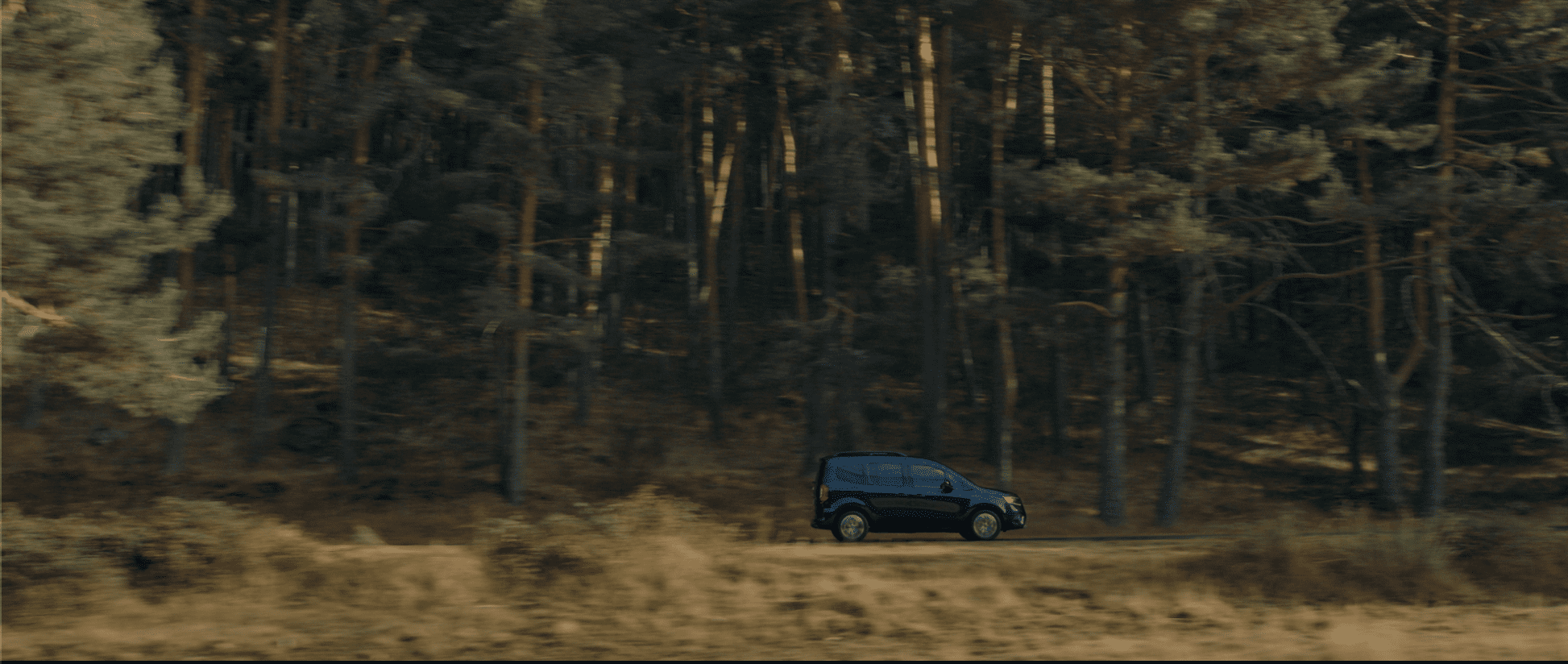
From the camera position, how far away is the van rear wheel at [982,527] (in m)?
17.2

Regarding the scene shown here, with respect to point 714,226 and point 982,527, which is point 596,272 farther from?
point 982,527

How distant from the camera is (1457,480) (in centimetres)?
2975

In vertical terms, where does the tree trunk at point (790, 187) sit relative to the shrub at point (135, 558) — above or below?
above

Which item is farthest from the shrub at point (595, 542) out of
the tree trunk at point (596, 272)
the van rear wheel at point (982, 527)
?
the tree trunk at point (596, 272)

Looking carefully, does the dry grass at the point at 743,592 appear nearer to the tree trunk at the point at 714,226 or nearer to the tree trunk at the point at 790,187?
the tree trunk at the point at 790,187

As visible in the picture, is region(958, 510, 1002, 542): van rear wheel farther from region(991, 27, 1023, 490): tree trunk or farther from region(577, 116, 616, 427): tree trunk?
region(577, 116, 616, 427): tree trunk

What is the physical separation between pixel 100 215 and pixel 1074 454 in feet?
85.5

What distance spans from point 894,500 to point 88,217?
41.2ft

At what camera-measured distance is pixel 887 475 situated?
1684 centimetres

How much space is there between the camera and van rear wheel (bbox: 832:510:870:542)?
16609 mm

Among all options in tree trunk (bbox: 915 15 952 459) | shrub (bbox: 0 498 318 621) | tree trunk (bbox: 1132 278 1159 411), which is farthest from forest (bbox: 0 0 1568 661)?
tree trunk (bbox: 1132 278 1159 411)

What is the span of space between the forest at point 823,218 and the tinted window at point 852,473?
273 inches

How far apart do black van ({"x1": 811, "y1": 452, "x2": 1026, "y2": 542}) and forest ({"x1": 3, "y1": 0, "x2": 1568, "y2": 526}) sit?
6.13m

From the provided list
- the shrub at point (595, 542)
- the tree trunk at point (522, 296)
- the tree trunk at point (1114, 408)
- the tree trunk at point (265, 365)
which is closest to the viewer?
the shrub at point (595, 542)
